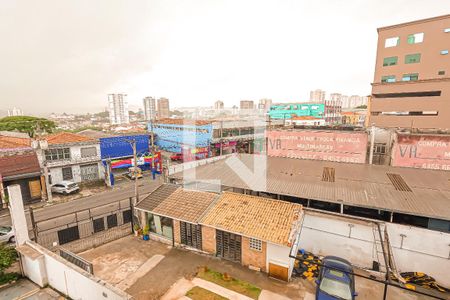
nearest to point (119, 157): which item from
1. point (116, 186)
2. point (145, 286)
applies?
point (116, 186)

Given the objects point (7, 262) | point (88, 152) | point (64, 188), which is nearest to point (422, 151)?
point (7, 262)

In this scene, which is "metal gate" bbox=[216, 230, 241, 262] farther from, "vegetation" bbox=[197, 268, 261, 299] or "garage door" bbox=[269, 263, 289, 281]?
"garage door" bbox=[269, 263, 289, 281]

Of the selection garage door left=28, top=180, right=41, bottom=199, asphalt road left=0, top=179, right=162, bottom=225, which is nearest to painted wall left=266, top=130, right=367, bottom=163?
asphalt road left=0, top=179, right=162, bottom=225

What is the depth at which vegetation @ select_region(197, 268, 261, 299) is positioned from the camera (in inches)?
451

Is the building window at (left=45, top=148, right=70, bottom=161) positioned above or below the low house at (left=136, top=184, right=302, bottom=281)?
above

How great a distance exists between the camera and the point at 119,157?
34.4 metres

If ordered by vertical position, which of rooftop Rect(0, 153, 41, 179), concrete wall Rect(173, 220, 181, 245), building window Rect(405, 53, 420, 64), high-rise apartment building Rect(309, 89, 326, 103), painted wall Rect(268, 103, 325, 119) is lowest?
concrete wall Rect(173, 220, 181, 245)

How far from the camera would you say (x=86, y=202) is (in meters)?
24.7


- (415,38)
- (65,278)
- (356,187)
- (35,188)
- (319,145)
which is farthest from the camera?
(415,38)

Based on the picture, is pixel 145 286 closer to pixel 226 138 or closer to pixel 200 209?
pixel 200 209

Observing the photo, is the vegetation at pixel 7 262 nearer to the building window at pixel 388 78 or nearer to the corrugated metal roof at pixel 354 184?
the corrugated metal roof at pixel 354 184

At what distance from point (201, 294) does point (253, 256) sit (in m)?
3.53

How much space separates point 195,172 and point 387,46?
42586 mm

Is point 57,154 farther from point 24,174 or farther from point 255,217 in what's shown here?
point 255,217
